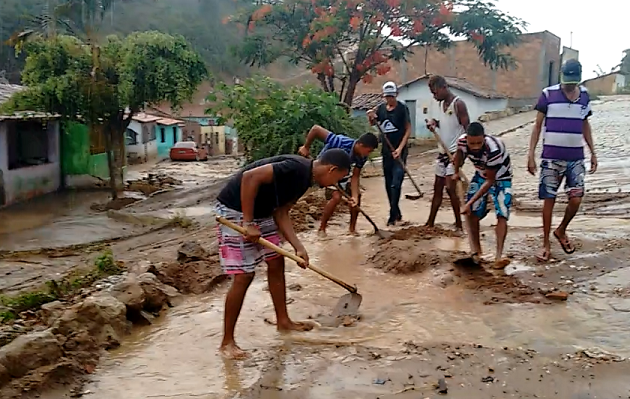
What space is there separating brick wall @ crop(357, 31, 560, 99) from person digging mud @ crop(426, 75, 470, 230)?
77.9 feet

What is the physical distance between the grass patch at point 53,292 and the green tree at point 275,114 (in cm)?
643

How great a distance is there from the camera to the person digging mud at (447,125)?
6.61 m

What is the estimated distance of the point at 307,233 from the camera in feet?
25.6

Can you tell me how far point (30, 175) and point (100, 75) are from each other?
3.33 metres

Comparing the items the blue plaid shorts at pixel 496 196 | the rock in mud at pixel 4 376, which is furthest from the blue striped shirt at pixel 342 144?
the rock in mud at pixel 4 376

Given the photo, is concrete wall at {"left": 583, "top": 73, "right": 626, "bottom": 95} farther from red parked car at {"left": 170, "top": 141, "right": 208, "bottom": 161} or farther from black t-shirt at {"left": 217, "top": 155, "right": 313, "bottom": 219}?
black t-shirt at {"left": 217, "top": 155, "right": 313, "bottom": 219}

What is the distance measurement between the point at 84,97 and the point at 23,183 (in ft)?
9.28

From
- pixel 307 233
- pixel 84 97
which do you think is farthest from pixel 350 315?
pixel 84 97

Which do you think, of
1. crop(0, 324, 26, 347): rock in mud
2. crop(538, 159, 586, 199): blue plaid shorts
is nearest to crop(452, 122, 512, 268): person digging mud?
crop(538, 159, 586, 199): blue plaid shorts

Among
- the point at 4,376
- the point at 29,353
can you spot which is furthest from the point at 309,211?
the point at 4,376

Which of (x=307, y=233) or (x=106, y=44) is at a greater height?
(x=106, y=44)

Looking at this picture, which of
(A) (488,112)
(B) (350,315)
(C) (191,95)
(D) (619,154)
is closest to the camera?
(B) (350,315)

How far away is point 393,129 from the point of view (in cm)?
745

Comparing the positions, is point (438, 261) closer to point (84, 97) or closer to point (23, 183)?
point (84, 97)
